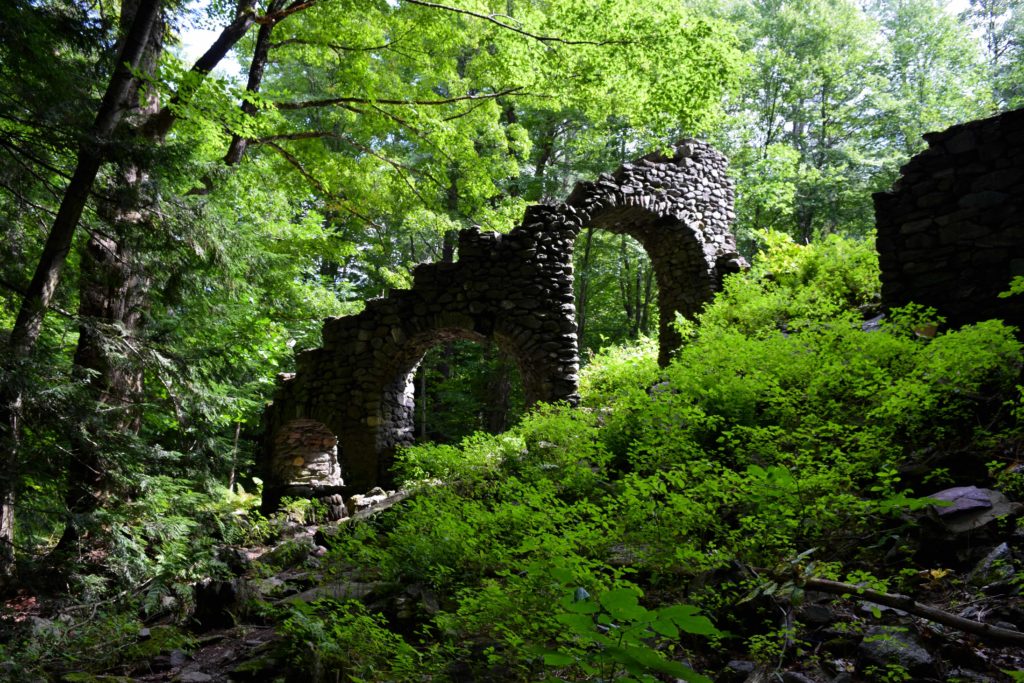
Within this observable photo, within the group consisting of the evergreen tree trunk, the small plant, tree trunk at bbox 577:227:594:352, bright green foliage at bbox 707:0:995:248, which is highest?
bright green foliage at bbox 707:0:995:248

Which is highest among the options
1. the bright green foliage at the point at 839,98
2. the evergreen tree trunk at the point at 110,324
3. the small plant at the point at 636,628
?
the bright green foliage at the point at 839,98

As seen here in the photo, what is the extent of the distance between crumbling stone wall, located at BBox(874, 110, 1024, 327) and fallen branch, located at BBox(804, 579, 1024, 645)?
472 centimetres

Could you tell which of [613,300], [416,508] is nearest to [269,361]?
[416,508]

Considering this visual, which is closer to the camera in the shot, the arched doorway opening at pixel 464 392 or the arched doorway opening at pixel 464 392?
the arched doorway opening at pixel 464 392

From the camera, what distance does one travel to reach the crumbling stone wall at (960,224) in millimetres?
6012

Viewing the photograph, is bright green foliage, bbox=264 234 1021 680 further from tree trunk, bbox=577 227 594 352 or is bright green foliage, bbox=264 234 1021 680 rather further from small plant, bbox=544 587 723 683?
tree trunk, bbox=577 227 594 352

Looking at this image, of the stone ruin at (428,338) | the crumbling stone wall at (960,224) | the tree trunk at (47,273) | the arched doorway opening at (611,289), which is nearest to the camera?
the tree trunk at (47,273)

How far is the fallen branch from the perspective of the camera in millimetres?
2061

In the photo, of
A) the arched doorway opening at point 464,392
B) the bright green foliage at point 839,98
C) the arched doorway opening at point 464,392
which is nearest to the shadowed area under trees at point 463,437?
the arched doorway opening at point 464,392

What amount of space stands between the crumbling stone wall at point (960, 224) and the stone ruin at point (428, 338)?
14.3ft

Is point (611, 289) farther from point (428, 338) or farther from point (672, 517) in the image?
point (672, 517)

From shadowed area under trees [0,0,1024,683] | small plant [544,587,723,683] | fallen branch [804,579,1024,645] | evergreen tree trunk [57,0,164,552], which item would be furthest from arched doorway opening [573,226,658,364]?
small plant [544,587,723,683]

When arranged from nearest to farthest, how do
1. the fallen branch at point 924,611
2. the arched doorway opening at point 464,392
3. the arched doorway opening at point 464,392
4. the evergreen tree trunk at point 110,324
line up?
the fallen branch at point 924,611 < the evergreen tree trunk at point 110,324 < the arched doorway opening at point 464,392 < the arched doorway opening at point 464,392

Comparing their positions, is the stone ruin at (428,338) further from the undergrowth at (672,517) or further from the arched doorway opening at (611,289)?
the arched doorway opening at (611,289)
